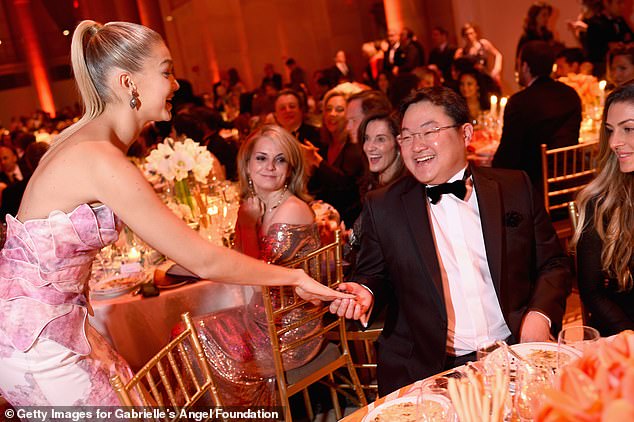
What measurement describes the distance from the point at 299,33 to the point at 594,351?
18.9 meters

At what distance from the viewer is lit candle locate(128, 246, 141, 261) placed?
3602 millimetres

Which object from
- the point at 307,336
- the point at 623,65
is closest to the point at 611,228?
the point at 307,336

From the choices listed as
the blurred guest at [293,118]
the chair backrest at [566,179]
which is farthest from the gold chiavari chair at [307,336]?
the blurred guest at [293,118]

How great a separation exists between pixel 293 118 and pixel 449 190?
3.94 m

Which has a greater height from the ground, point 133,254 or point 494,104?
point 494,104

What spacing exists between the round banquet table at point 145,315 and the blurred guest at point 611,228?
164 centimetres

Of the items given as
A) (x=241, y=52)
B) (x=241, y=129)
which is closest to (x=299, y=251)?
(x=241, y=129)

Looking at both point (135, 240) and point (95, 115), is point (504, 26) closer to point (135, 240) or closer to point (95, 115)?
point (135, 240)

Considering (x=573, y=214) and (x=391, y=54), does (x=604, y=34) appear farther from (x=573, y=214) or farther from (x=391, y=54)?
(x=573, y=214)

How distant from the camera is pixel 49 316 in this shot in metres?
1.88

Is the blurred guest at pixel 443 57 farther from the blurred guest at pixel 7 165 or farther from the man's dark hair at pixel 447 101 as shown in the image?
the man's dark hair at pixel 447 101

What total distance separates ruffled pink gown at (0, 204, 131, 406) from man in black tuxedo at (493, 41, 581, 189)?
356cm

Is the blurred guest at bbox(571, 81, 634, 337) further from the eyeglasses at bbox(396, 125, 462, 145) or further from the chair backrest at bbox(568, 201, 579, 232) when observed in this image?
the eyeglasses at bbox(396, 125, 462, 145)

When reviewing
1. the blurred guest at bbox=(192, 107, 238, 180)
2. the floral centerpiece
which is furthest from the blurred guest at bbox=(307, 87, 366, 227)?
the blurred guest at bbox=(192, 107, 238, 180)
